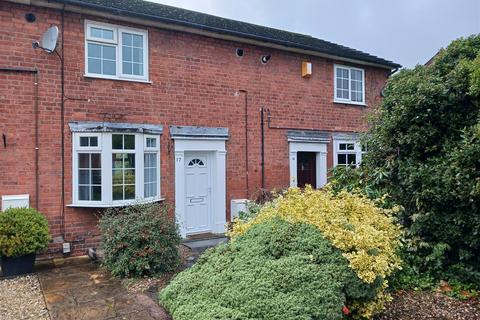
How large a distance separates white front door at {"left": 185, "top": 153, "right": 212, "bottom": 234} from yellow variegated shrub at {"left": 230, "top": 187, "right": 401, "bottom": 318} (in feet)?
13.9

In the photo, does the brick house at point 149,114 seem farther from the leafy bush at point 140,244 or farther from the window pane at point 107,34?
the leafy bush at point 140,244

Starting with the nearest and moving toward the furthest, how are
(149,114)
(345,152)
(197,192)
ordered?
(149,114), (197,192), (345,152)

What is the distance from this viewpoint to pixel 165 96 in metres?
8.87

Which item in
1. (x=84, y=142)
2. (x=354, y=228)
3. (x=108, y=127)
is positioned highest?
(x=108, y=127)

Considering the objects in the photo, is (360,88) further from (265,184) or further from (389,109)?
(389,109)

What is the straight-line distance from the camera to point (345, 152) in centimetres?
1206

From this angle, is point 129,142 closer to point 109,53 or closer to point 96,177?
point 96,177

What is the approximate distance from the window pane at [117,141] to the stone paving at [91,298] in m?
2.62

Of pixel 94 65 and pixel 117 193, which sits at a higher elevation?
pixel 94 65

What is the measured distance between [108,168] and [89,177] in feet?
1.52

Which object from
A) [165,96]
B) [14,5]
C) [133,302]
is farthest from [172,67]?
[133,302]

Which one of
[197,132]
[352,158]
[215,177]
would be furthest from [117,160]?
[352,158]

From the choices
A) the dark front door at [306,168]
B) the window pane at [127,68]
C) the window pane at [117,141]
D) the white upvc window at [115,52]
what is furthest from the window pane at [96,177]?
the dark front door at [306,168]

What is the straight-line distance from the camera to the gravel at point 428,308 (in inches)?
176
